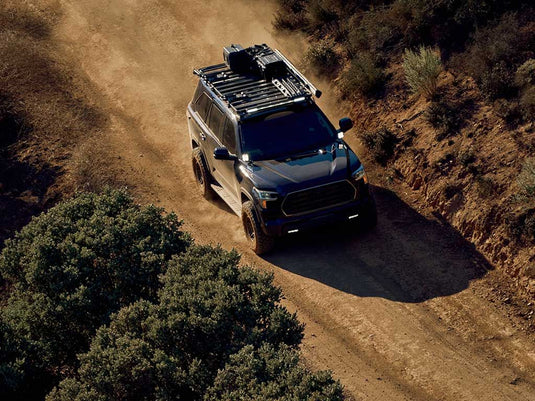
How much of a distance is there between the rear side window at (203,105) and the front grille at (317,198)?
329 cm

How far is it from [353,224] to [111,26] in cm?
1254

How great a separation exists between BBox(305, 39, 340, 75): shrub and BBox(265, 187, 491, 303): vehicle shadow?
5562 millimetres

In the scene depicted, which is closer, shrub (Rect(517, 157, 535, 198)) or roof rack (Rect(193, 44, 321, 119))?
shrub (Rect(517, 157, 535, 198))

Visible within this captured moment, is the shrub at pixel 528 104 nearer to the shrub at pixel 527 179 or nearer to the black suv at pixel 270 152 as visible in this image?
the shrub at pixel 527 179

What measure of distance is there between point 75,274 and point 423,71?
902cm

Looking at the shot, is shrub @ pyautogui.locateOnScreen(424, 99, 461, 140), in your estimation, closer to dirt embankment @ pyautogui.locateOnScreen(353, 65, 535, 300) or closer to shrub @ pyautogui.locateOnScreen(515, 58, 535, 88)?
dirt embankment @ pyautogui.locateOnScreen(353, 65, 535, 300)

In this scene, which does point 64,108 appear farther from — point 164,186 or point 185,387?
point 185,387

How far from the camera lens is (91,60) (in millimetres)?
23469

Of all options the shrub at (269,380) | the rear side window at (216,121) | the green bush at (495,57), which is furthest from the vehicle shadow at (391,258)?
the shrub at (269,380)

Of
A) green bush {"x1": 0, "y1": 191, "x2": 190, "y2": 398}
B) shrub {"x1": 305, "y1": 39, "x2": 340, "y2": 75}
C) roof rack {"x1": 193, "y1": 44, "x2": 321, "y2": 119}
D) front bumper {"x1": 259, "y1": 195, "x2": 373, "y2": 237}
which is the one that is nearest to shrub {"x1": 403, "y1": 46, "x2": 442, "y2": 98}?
roof rack {"x1": 193, "y1": 44, "x2": 321, "y2": 119}

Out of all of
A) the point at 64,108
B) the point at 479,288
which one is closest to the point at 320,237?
the point at 479,288

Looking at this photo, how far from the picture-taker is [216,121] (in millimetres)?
16250

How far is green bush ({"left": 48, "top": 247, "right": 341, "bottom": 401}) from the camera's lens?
9.52m

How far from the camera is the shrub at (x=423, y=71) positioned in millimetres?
17234
